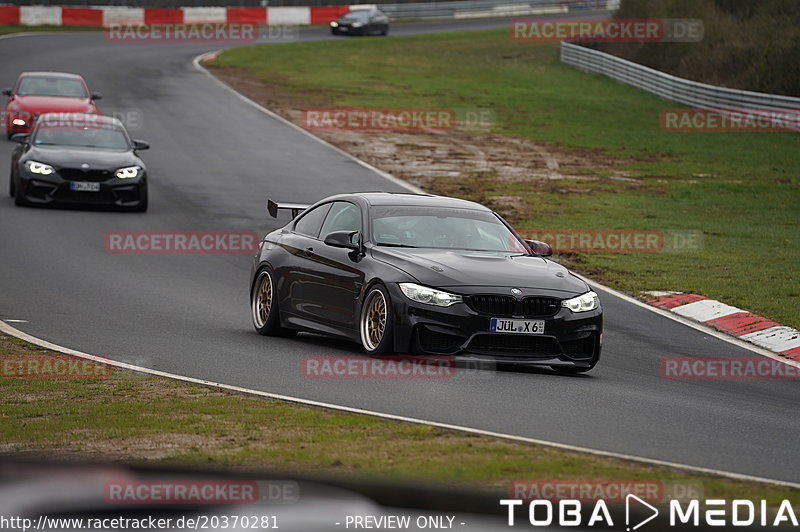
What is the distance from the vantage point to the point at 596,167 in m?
32.7

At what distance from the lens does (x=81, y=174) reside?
23.1 meters

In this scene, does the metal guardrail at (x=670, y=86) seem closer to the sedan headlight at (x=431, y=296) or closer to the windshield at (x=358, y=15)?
the windshield at (x=358, y=15)

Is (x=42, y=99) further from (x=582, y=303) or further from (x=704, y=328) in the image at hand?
(x=582, y=303)

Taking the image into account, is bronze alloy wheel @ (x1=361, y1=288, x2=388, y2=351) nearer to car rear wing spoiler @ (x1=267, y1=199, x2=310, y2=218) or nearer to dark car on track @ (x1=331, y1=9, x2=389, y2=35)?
car rear wing spoiler @ (x1=267, y1=199, x2=310, y2=218)

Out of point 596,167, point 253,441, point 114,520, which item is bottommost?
point 596,167

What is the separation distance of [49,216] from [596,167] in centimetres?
1492

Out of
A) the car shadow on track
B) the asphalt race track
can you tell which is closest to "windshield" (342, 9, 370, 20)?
the asphalt race track

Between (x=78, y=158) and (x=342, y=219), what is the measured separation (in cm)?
1165

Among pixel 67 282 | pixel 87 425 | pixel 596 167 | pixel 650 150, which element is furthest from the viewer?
pixel 650 150

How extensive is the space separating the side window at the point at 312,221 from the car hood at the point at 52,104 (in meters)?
17.9

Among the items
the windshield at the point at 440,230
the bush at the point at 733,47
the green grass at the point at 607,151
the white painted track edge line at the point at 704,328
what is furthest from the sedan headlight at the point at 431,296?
the bush at the point at 733,47

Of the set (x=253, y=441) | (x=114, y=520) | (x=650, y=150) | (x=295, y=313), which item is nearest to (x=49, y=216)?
(x=295, y=313)

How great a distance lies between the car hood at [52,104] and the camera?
30172 millimetres

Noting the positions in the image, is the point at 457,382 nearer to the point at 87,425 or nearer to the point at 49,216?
the point at 87,425
